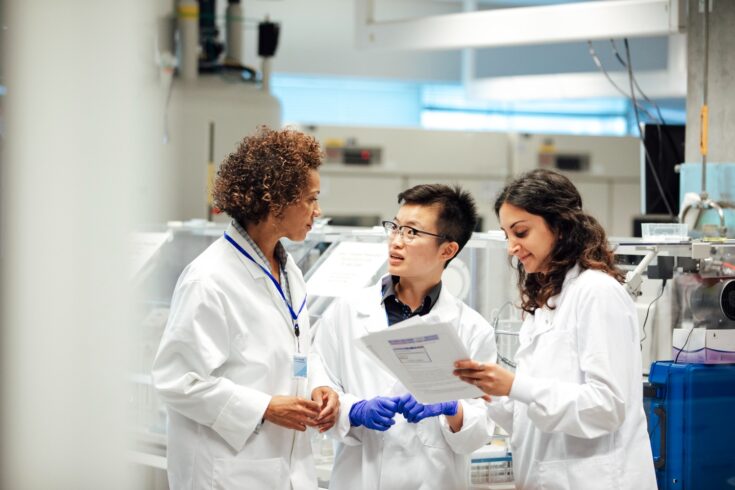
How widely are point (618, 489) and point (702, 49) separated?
2149 mm

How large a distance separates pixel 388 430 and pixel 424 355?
44cm

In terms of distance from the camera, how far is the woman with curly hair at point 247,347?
1629 mm

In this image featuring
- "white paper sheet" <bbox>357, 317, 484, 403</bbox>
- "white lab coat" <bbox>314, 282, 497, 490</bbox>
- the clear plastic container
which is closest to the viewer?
"white paper sheet" <bbox>357, 317, 484, 403</bbox>

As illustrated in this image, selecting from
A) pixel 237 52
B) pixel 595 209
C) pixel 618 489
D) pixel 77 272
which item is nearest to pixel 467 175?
pixel 595 209

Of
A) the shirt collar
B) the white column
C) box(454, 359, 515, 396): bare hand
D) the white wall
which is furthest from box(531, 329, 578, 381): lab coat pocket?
the white wall

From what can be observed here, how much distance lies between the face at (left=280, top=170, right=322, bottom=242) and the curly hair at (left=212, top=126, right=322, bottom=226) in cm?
1

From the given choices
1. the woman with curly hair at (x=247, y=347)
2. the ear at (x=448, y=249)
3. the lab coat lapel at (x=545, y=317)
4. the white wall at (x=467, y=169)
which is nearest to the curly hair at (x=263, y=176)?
the woman with curly hair at (x=247, y=347)

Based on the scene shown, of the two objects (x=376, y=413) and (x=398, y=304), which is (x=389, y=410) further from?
(x=398, y=304)

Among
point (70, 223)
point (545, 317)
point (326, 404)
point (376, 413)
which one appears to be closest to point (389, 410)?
point (376, 413)

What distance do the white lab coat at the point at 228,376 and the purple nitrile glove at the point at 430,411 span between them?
0.75ft

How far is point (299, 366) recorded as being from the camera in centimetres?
173

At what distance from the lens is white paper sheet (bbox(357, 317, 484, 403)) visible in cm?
149

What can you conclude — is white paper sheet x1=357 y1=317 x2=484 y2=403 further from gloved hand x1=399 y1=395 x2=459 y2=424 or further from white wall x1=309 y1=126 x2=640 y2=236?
white wall x1=309 y1=126 x2=640 y2=236

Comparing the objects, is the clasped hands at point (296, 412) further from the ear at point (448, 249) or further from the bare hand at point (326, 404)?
the ear at point (448, 249)
